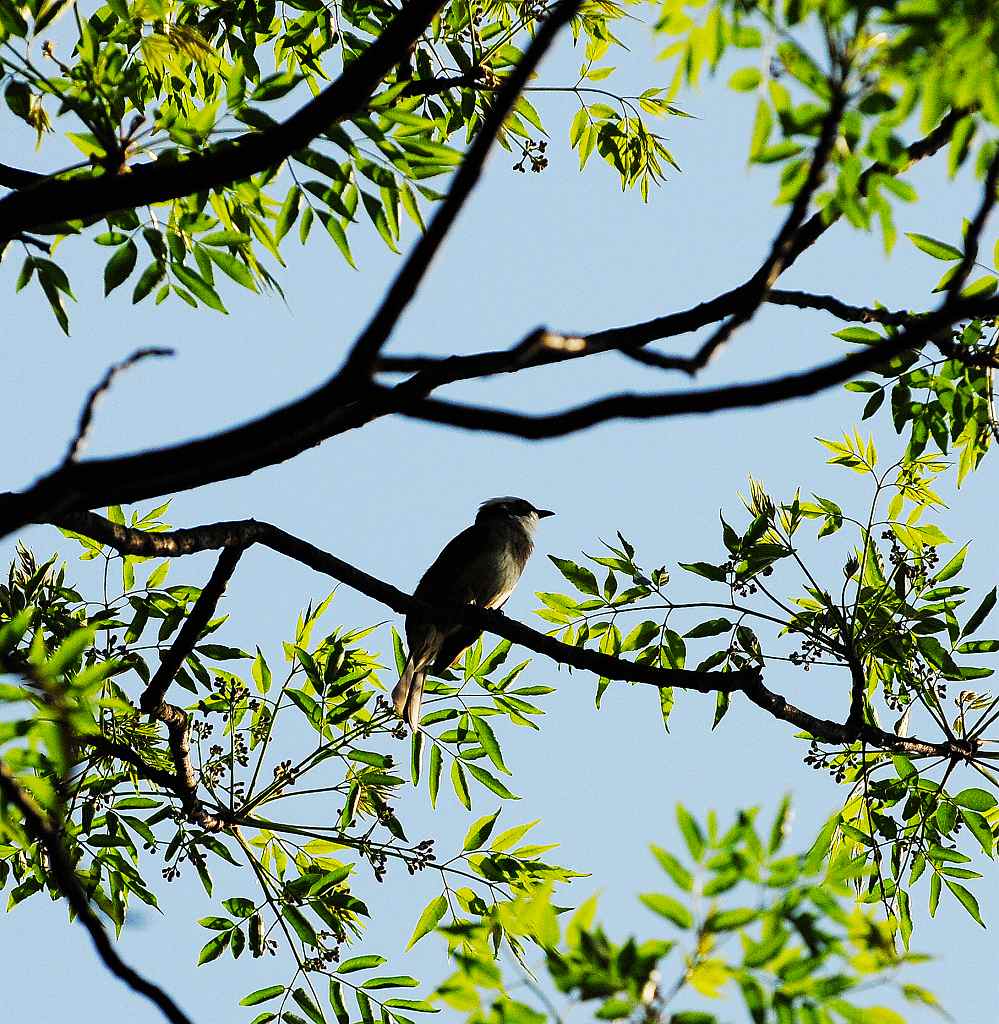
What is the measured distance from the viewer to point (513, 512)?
9.48 m

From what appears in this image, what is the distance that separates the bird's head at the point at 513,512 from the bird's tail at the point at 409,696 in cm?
344

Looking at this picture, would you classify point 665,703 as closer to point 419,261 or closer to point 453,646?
point 453,646

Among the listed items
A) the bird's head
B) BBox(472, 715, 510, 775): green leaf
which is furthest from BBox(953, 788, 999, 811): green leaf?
the bird's head

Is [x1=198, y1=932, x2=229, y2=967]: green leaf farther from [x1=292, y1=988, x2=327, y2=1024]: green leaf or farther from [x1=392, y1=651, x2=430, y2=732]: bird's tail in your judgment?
[x1=392, y1=651, x2=430, y2=732]: bird's tail

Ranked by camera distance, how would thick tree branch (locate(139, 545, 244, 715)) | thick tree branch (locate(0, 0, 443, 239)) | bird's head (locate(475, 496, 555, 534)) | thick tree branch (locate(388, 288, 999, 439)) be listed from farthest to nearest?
bird's head (locate(475, 496, 555, 534)) → thick tree branch (locate(139, 545, 244, 715)) → thick tree branch (locate(0, 0, 443, 239)) → thick tree branch (locate(388, 288, 999, 439))

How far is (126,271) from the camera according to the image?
11.6 feet

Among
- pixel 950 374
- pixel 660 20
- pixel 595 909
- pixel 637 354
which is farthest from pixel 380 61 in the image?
pixel 950 374

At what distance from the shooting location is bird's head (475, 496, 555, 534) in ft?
29.5

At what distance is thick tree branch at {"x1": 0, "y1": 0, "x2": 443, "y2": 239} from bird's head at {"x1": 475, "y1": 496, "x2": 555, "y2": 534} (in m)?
6.04

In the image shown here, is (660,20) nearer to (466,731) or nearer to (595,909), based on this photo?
(595,909)

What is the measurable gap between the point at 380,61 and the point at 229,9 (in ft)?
8.76

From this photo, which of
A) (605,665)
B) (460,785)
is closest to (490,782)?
(460,785)

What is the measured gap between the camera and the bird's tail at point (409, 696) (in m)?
5.15

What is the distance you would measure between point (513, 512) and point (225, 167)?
6.81m
